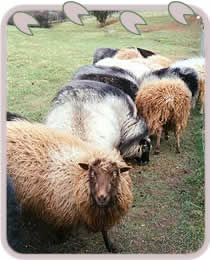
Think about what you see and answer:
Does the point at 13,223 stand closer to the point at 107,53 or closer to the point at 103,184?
the point at 103,184

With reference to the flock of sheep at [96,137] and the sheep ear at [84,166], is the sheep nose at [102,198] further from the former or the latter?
the sheep ear at [84,166]

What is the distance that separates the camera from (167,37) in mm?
4137

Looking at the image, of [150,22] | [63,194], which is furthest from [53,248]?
[150,22]

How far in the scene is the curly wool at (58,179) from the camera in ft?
11.3

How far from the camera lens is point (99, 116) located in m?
4.49

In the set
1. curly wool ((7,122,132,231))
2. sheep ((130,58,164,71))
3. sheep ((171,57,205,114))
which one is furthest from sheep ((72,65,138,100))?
curly wool ((7,122,132,231))

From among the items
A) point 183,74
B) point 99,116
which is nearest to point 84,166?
point 99,116

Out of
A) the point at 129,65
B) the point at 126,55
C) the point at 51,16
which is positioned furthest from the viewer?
the point at 129,65

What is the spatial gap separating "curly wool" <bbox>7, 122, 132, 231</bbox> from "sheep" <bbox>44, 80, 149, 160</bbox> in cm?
48

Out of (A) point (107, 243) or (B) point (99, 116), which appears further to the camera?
(B) point (99, 116)

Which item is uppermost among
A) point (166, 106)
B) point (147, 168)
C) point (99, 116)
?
point (99, 116)

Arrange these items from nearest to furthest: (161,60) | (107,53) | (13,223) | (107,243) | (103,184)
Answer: (103,184)
(13,223)
(107,243)
(107,53)
(161,60)

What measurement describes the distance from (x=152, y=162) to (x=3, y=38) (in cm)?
234

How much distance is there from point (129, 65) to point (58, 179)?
3.04 metres
